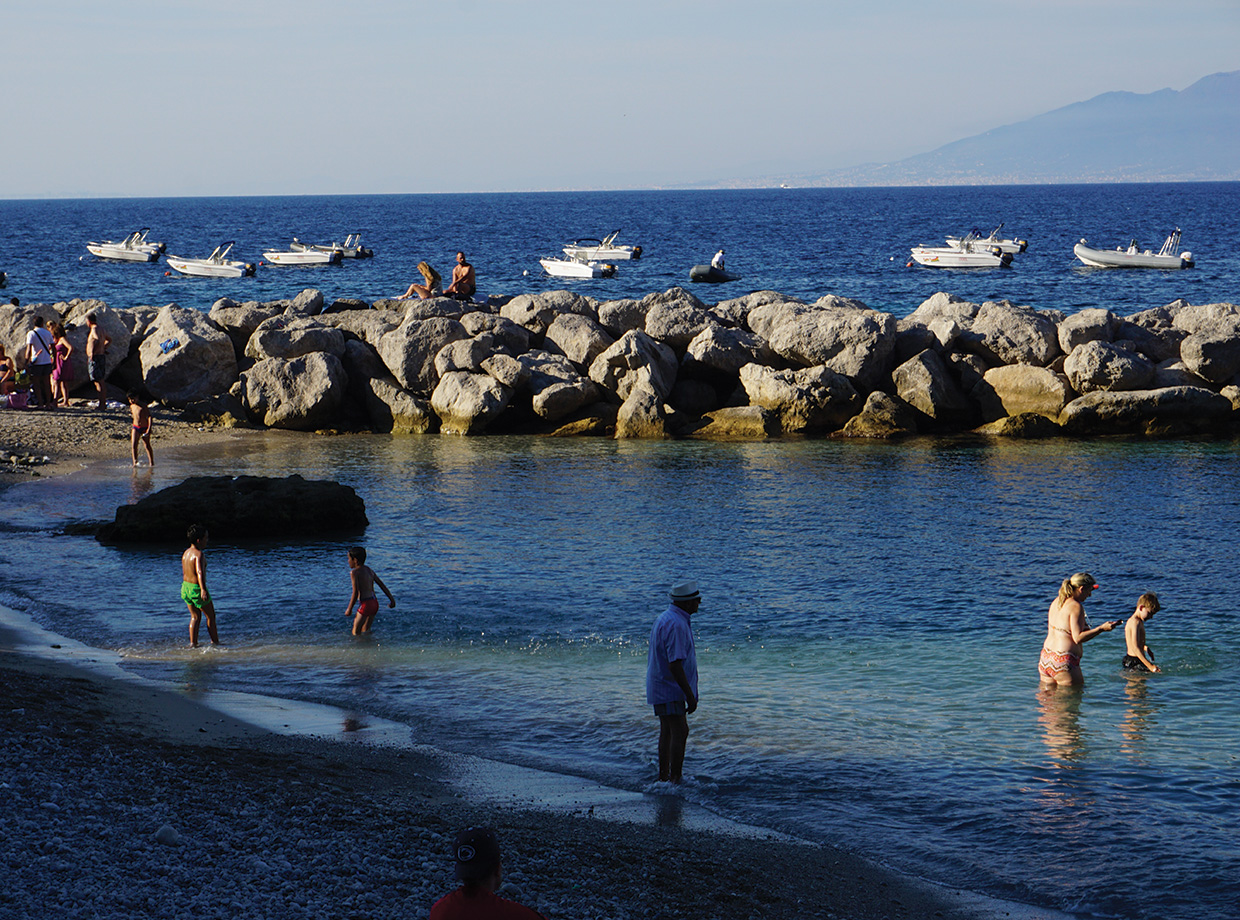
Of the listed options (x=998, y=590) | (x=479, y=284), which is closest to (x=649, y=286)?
(x=479, y=284)

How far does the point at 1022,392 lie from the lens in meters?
27.7

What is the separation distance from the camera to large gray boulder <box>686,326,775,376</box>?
2894 cm

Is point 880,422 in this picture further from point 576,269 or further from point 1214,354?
point 576,269

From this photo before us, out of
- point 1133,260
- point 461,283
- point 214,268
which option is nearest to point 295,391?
point 461,283

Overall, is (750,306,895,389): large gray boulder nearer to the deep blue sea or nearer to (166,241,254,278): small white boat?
the deep blue sea

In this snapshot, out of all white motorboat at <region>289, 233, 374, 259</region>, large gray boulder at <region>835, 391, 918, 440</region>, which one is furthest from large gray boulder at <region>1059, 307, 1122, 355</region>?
white motorboat at <region>289, 233, 374, 259</region>

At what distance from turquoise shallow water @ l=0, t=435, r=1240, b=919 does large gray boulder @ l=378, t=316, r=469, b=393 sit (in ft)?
13.1

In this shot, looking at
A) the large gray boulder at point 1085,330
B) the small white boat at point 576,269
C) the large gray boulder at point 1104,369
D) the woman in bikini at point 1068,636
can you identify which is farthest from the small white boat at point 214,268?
the woman in bikini at point 1068,636

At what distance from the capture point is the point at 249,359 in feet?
101

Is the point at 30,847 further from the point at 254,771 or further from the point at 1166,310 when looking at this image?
the point at 1166,310

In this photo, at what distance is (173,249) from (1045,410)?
9023 centimetres

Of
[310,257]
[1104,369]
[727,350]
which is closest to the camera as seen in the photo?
[1104,369]

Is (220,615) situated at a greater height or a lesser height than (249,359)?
lesser

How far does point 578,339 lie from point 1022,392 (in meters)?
11.0
